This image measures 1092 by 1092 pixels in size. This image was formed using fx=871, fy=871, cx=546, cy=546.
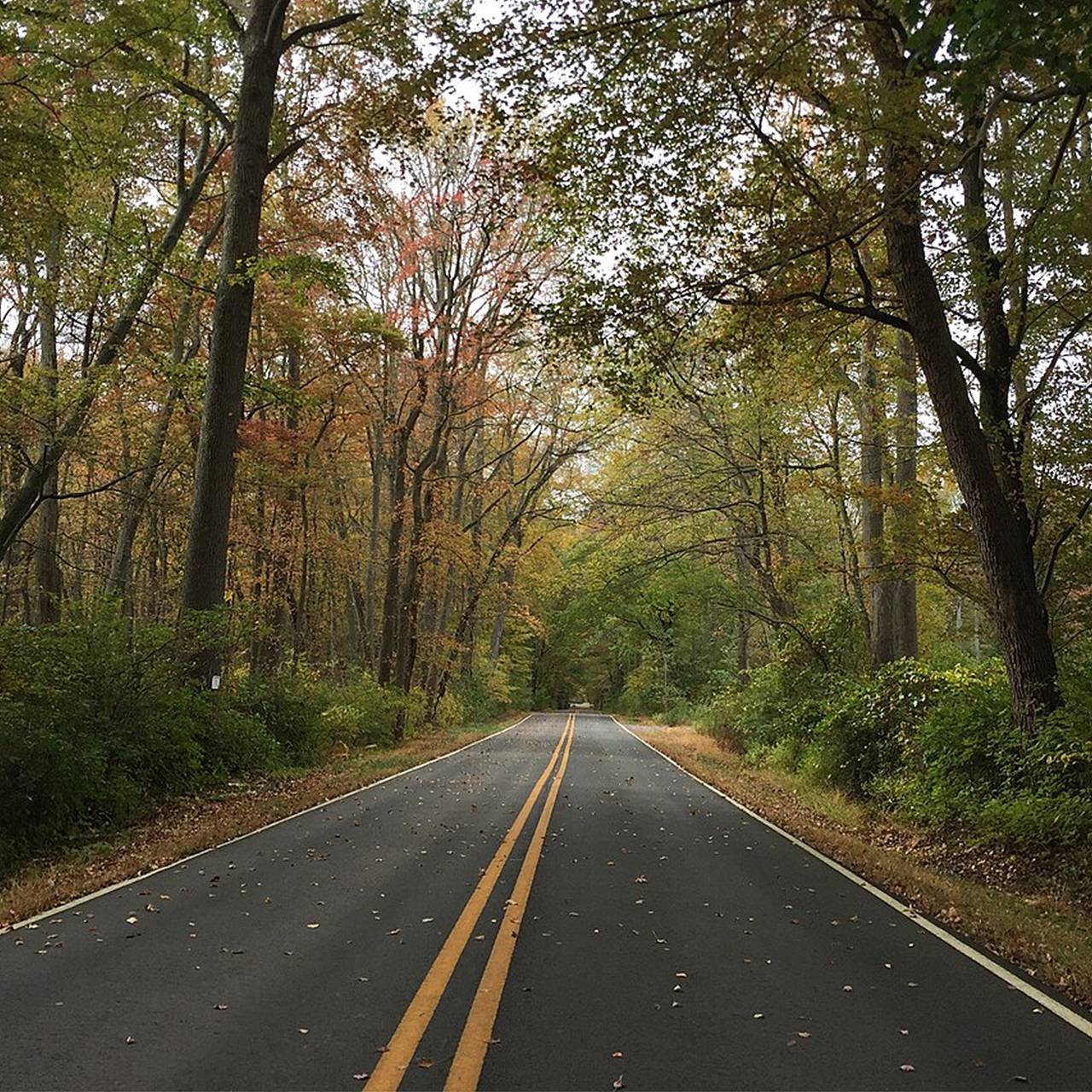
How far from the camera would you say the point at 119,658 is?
396 inches

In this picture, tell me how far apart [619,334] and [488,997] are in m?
6.94

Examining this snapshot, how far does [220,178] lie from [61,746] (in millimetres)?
14630

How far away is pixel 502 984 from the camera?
4566 millimetres

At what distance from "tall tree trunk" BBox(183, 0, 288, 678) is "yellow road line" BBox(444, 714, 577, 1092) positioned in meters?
7.27

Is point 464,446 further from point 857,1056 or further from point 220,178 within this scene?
point 857,1056

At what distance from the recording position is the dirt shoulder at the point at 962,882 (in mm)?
5438

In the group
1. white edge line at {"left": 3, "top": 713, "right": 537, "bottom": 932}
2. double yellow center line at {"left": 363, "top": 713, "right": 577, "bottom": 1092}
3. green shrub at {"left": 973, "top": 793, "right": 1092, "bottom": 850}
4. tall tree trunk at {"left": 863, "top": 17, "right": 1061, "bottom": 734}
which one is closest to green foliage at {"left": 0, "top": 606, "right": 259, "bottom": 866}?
white edge line at {"left": 3, "top": 713, "right": 537, "bottom": 932}

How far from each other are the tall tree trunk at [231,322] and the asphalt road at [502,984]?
18.4 ft

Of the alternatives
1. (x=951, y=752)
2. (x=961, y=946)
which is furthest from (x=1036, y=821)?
(x=961, y=946)

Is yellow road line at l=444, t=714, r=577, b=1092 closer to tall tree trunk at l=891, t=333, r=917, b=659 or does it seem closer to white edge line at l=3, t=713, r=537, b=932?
white edge line at l=3, t=713, r=537, b=932

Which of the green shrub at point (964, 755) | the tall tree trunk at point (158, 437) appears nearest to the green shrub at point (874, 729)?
the green shrub at point (964, 755)

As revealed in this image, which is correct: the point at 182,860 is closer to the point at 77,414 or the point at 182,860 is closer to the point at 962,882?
the point at 962,882

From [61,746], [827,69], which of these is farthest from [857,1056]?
[827,69]

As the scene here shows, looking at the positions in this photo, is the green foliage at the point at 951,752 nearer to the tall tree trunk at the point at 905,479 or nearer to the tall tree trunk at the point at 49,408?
the tall tree trunk at the point at 905,479
